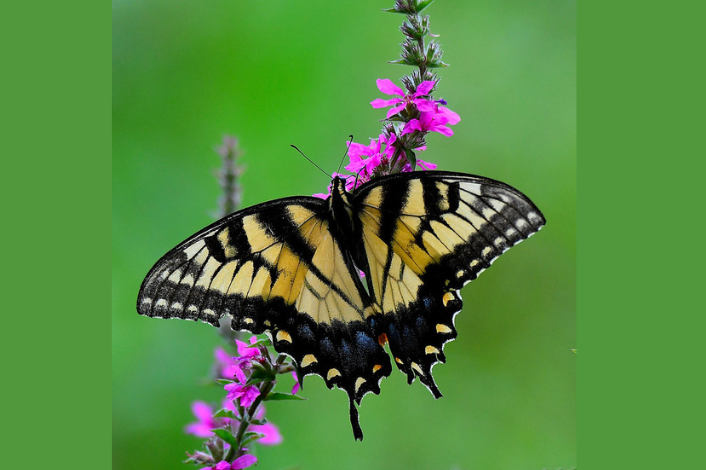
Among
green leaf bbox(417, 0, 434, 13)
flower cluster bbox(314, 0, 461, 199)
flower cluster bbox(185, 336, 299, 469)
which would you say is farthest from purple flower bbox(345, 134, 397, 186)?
flower cluster bbox(185, 336, 299, 469)

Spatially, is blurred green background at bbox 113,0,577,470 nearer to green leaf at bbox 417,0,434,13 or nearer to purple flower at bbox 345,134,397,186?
purple flower at bbox 345,134,397,186

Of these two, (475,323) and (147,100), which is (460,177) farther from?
(147,100)

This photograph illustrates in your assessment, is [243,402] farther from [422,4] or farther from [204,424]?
[422,4]

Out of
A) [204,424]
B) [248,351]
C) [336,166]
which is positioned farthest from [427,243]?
[336,166]

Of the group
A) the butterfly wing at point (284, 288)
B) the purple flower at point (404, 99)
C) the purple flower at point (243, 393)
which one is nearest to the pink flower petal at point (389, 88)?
the purple flower at point (404, 99)

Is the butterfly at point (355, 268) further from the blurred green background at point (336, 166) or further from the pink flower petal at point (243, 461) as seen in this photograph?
the blurred green background at point (336, 166)

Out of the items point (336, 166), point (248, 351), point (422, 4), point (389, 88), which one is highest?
point (336, 166)

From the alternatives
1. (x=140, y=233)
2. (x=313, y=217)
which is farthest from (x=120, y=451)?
(x=313, y=217)
